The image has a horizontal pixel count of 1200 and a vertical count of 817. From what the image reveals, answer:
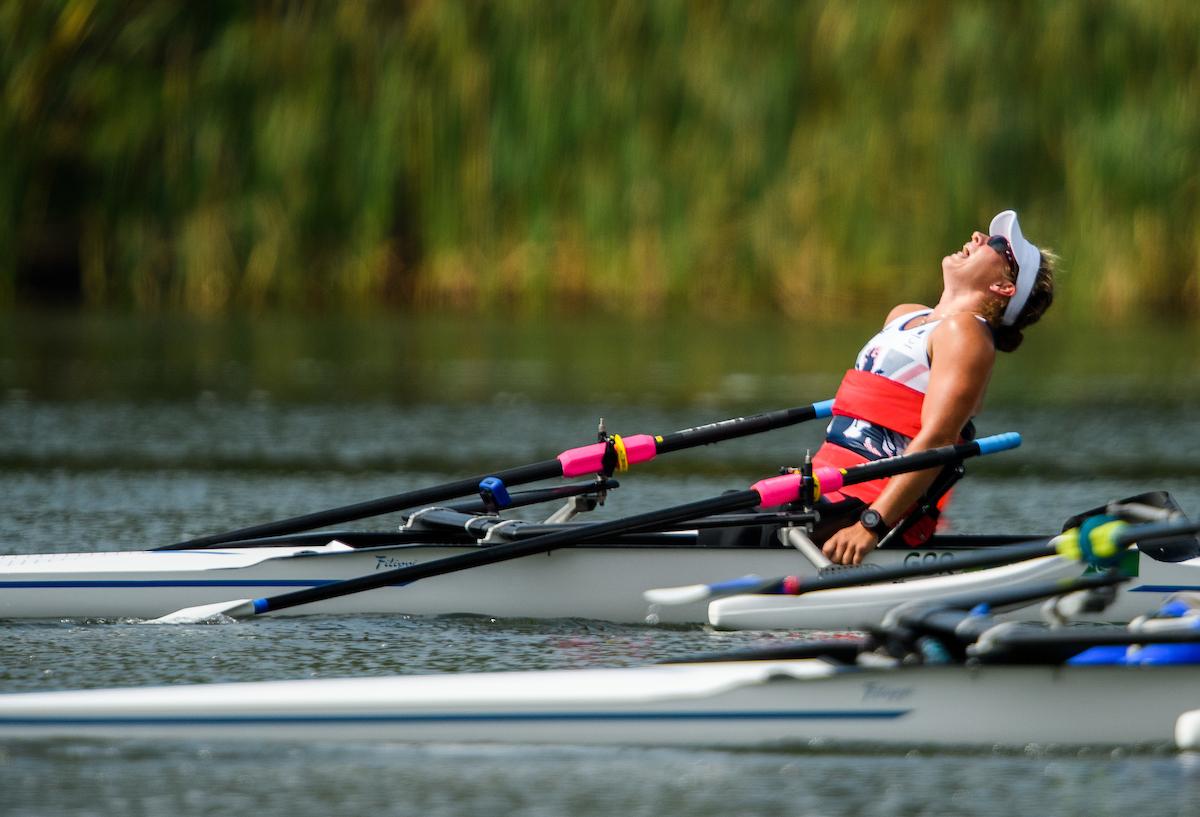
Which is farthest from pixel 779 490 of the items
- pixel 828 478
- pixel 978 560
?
pixel 978 560

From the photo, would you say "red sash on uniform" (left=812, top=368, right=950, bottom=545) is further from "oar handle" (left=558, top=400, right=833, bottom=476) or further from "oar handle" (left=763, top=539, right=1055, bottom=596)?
"oar handle" (left=763, top=539, right=1055, bottom=596)

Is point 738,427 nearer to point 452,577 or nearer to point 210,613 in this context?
point 452,577

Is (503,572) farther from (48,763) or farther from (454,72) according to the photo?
(454,72)

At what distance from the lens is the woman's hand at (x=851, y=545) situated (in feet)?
20.0

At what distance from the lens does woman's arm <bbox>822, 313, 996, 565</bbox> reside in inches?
239

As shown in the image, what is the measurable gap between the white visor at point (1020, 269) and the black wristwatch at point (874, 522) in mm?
711

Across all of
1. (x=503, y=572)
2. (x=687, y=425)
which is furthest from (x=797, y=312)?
(x=503, y=572)

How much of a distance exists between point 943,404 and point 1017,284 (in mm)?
465

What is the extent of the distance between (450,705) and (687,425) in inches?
283

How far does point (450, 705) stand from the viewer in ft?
15.1

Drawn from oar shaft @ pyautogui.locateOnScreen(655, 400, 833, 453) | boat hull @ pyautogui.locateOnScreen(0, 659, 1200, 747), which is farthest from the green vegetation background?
boat hull @ pyautogui.locateOnScreen(0, 659, 1200, 747)

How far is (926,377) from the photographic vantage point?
6.28 meters

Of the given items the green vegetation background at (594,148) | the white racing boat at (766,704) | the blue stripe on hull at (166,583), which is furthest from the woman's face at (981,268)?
the green vegetation background at (594,148)

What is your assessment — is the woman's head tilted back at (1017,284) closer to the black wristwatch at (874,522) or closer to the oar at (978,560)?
the black wristwatch at (874,522)
